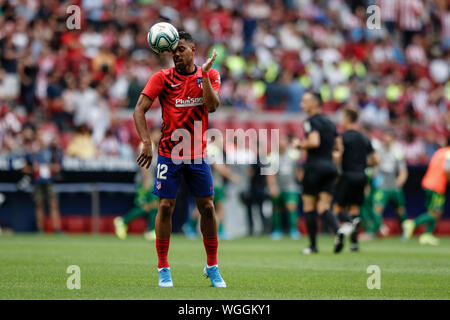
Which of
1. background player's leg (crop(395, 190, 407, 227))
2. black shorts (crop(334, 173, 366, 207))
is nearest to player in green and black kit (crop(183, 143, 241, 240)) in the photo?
background player's leg (crop(395, 190, 407, 227))

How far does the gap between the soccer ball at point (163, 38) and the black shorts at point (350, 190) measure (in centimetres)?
754

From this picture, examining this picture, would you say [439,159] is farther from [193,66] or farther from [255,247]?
[193,66]

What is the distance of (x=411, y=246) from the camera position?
17.1 m

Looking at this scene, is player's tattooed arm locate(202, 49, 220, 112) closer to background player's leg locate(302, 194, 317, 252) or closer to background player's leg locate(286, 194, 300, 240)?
background player's leg locate(302, 194, 317, 252)

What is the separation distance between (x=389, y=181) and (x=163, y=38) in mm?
13049

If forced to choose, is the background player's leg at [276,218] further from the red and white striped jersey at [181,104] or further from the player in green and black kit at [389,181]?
the red and white striped jersey at [181,104]

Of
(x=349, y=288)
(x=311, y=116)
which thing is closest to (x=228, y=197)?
(x=311, y=116)

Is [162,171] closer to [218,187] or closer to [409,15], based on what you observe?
[218,187]

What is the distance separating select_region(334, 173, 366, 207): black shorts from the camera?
49.9 feet

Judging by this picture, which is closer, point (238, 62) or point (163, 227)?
point (163, 227)

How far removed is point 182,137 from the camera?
8.52m

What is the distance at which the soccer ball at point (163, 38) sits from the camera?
825 cm

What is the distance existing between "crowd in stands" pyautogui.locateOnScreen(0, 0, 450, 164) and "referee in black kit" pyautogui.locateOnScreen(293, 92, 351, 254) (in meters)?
7.50

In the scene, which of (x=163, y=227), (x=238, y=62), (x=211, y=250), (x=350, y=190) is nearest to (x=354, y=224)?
(x=350, y=190)
